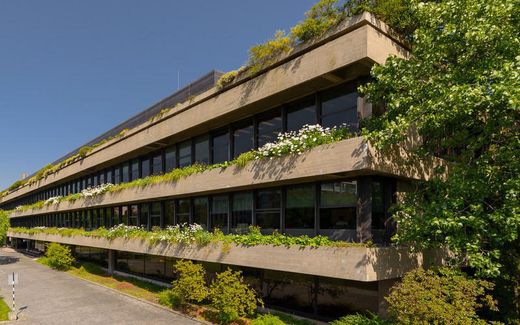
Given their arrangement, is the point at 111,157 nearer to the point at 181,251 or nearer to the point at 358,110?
the point at 181,251

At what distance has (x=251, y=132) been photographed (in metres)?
18.6

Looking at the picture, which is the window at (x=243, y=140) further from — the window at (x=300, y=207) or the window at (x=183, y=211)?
the window at (x=183, y=211)

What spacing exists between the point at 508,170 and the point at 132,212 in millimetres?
24986

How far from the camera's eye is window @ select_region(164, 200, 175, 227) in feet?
80.2

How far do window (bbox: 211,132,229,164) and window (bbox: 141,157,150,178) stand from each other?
8.33 m

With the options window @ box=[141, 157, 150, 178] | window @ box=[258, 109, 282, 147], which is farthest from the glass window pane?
window @ box=[258, 109, 282, 147]

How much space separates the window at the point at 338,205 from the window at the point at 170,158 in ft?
39.9

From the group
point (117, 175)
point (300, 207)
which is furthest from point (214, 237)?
point (117, 175)

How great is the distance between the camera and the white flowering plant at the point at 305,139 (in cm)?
1352

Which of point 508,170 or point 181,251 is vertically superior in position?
point 508,170

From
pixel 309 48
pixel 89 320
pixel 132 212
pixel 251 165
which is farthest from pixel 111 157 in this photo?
pixel 309 48

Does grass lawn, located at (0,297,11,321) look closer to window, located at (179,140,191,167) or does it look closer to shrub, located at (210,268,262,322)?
shrub, located at (210,268,262,322)

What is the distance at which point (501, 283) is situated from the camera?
43.9ft

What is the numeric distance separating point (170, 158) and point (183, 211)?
12.2ft
